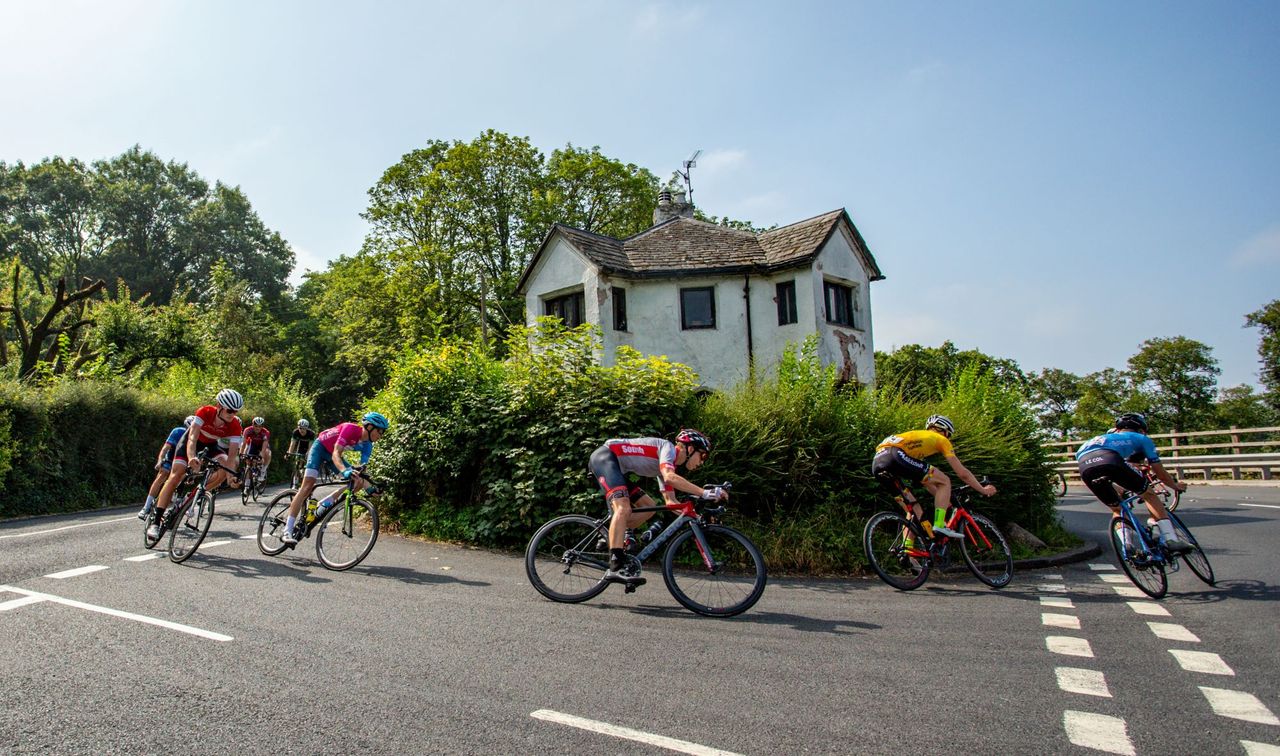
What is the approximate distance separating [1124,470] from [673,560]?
496cm

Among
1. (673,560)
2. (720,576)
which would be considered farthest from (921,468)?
(673,560)

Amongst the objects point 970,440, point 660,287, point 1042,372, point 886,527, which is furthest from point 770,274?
point 1042,372

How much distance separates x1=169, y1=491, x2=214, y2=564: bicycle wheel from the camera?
8594 mm

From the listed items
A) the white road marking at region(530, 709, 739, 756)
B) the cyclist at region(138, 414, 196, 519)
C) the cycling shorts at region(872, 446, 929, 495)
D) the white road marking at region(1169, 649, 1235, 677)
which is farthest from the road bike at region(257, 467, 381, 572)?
the white road marking at region(1169, 649, 1235, 677)

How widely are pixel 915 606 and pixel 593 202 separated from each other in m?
32.7

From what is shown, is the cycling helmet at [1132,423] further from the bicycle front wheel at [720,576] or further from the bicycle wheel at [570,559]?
the bicycle wheel at [570,559]

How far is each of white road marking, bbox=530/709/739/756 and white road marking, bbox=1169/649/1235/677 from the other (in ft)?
11.8

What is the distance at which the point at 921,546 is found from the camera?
8.05 meters

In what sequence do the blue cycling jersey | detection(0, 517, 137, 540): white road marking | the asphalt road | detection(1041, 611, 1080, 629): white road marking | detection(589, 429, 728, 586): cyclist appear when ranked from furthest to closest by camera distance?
detection(0, 517, 137, 540): white road marking
the blue cycling jersey
detection(589, 429, 728, 586): cyclist
detection(1041, 611, 1080, 629): white road marking
the asphalt road

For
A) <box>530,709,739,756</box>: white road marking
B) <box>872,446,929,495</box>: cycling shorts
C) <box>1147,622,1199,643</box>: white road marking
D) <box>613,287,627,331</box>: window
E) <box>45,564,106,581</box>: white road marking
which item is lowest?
<box>1147,622,1199,643</box>: white road marking

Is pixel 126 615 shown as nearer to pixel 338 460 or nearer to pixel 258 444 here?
pixel 338 460

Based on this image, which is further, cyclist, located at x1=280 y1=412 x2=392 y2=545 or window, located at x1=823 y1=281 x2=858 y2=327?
window, located at x1=823 y1=281 x2=858 y2=327

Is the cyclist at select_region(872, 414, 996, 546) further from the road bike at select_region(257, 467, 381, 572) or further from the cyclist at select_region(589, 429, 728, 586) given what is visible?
the road bike at select_region(257, 467, 381, 572)

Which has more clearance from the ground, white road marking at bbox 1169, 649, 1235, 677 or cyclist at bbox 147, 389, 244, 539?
cyclist at bbox 147, 389, 244, 539
